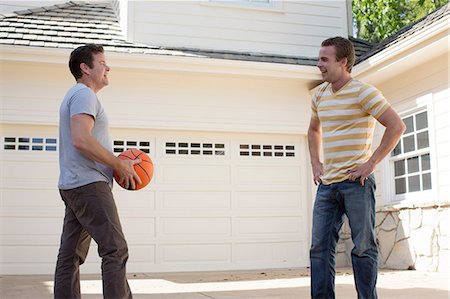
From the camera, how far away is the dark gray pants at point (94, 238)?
3271 millimetres

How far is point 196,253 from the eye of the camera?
8.85 m

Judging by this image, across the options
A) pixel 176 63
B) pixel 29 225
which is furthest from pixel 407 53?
pixel 29 225

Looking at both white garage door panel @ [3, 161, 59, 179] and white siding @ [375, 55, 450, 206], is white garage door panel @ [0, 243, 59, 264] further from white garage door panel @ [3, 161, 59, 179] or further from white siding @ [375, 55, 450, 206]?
white siding @ [375, 55, 450, 206]

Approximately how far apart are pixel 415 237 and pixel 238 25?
14.5 ft

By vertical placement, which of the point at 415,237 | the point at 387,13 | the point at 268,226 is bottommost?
Result: the point at 415,237

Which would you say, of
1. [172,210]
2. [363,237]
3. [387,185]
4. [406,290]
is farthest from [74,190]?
[387,185]

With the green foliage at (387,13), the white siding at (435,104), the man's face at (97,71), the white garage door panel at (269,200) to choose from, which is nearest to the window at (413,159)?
the white siding at (435,104)

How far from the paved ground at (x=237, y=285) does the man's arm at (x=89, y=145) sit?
242 cm

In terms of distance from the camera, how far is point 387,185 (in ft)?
29.0

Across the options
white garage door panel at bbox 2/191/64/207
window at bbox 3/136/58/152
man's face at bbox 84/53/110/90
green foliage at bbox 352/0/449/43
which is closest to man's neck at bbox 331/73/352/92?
man's face at bbox 84/53/110/90

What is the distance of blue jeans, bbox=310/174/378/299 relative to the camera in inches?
136

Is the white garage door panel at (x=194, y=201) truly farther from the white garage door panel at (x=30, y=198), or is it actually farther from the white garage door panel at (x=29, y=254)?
the white garage door panel at (x=29, y=254)

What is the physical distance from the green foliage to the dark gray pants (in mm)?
13713

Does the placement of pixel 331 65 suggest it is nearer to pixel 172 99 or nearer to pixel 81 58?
pixel 81 58
